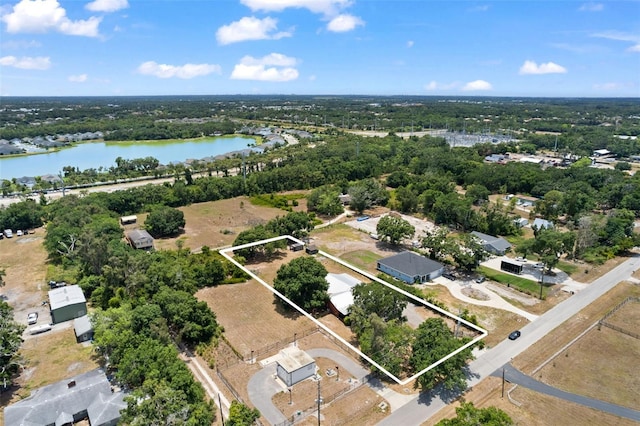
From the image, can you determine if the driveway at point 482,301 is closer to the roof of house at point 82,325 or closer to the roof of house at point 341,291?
the roof of house at point 341,291

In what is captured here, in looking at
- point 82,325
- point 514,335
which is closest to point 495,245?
point 514,335

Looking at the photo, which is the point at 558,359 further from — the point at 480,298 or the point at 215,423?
the point at 215,423

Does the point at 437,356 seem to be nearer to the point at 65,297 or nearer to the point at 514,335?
the point at 514,335

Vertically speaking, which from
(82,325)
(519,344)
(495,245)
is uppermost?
(495,245)

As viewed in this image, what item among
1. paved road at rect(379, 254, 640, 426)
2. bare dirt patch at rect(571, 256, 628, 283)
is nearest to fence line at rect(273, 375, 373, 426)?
paved road at rect(379, 254, 640, 426)

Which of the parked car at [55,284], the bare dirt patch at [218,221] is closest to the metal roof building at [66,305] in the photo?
the parked car at [55,284]

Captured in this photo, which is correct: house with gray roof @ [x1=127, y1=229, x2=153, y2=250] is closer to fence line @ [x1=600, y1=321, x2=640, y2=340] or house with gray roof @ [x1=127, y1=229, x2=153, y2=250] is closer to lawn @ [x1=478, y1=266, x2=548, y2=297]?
lawn @ [x1=478, y1=266, x2=548, y2=297]

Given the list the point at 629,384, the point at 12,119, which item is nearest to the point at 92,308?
the point at 629,384

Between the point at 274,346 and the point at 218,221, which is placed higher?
the point at 218,221
